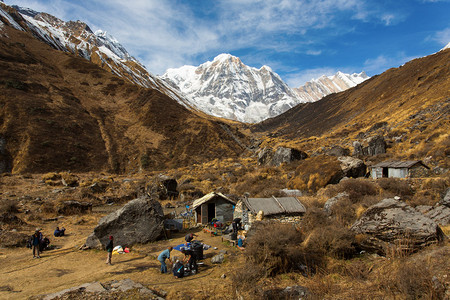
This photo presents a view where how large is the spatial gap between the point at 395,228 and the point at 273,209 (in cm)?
617

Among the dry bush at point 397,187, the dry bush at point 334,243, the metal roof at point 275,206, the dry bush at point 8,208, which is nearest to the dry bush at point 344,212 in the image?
the metal roof at point 275,206

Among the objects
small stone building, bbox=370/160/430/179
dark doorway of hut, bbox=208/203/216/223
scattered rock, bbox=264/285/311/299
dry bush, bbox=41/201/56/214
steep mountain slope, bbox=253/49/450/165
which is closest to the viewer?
scattered rock, bbox=264/285/311/299

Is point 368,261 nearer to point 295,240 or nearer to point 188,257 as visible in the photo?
point 295,240

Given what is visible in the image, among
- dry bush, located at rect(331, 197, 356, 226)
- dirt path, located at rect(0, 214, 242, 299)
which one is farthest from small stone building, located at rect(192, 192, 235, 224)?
dry bush, located at rect(331, 197, 356, 226)

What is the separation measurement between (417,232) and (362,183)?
8.58 meters

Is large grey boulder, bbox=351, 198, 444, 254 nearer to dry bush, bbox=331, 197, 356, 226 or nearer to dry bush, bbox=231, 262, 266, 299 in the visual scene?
dry bush, bbox=331, 197, 356, 226

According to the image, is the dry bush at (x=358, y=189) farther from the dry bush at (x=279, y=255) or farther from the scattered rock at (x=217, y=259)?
the scattered rock at (x=217, y=259)

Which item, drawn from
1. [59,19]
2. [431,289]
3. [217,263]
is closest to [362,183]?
[217,263]

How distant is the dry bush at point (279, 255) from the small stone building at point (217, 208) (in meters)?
8.48

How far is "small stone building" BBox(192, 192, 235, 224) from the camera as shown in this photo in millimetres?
17234

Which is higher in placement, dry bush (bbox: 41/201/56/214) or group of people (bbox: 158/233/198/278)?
dry bush (bbox: 41/201/56/214)

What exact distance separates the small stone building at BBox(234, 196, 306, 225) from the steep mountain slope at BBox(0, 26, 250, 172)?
107 ft

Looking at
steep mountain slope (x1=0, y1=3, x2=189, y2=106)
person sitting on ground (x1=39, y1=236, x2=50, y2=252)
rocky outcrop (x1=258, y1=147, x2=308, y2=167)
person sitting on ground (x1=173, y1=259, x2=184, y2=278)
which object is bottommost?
person sitting on ground (x1=173, y1=259, x2=184, y2=278)

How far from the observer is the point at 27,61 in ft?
187
